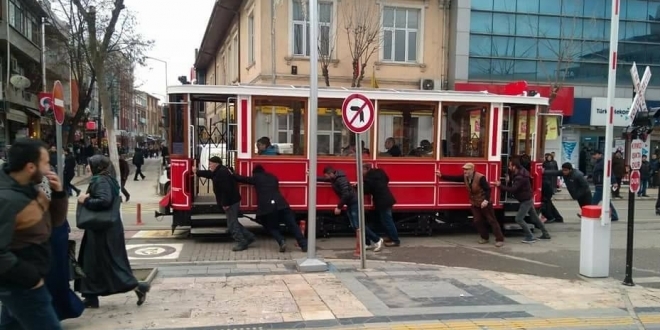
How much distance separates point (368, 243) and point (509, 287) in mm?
3307

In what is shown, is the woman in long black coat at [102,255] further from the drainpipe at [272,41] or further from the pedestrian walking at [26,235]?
the drainpipe at [272,41]

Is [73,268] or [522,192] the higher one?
[522,192]

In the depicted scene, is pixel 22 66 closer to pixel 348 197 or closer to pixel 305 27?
pixel 305 27

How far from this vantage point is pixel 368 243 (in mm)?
9891

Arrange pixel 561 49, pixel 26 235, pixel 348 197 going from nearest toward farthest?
pixel 26 235, pixel 348 197, pixel 561 49

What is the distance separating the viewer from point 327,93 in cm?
1022

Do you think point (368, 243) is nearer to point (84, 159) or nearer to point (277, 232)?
point (277, 232)

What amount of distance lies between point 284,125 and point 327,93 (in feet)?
3.43

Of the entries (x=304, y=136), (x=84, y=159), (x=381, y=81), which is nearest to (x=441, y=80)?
(x=381, y=81)

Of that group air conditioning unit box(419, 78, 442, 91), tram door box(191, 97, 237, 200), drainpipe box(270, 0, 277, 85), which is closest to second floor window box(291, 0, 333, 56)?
drainpipe box(270, 0, 277, 85)

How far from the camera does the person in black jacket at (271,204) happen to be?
9281 mm

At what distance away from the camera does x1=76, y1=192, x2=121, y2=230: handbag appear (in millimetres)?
5324

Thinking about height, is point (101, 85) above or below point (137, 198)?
above

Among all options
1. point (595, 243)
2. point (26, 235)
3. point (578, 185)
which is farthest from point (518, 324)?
point (578, 185)
